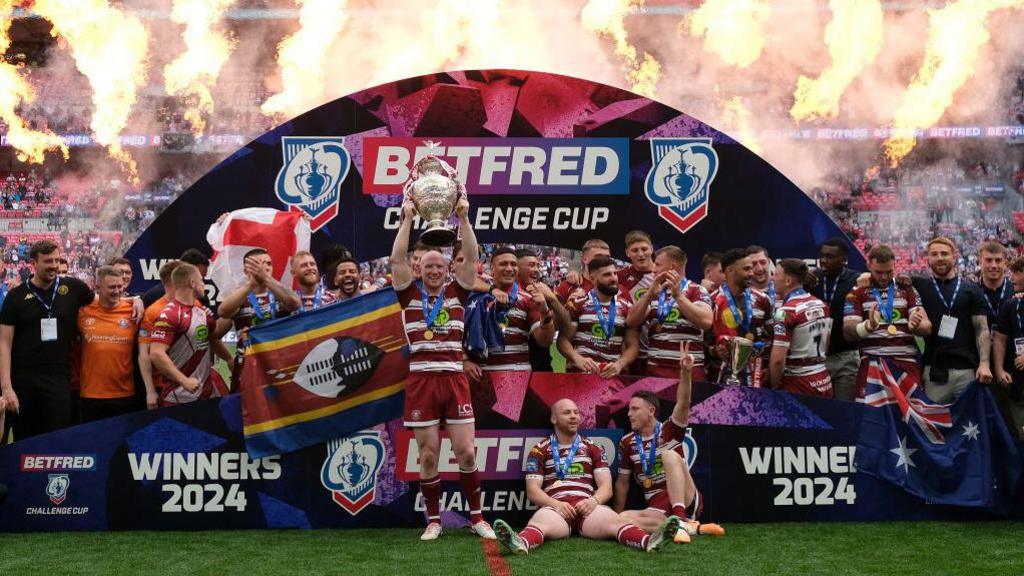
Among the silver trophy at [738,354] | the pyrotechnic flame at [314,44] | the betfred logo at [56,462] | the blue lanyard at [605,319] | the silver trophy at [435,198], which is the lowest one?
the betfred logo at [56,462]

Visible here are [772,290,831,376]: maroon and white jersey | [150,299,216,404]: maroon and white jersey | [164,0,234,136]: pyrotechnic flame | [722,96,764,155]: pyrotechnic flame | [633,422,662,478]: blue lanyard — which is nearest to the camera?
[633,422,662,478]: blue lanyard

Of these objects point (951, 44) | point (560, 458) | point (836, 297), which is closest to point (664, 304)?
point (560, 458)

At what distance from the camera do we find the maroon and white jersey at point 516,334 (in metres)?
7.59

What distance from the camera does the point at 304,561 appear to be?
6062mm

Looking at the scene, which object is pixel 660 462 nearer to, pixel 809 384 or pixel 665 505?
pixel 665 505

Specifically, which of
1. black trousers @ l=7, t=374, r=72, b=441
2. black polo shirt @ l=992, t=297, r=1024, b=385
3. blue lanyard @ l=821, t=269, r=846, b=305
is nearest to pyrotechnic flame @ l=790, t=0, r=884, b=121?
blue lanyard @ l=821, t=269, r=846, b=305

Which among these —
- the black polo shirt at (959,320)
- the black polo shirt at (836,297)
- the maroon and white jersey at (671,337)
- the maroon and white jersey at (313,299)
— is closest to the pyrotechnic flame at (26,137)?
the maroon and white jersey at (313,299)

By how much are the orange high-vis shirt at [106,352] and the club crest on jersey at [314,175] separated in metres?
2.64

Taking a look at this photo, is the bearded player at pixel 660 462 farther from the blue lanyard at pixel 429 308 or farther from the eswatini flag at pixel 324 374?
the eswatini flag at pixel 324 374

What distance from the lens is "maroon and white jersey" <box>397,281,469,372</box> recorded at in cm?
678

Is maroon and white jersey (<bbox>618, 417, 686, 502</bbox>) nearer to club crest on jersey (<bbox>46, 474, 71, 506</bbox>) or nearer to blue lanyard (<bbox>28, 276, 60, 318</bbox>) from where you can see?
club crest on jersey (<bbox>46, 474, 71, 506</bbox>)

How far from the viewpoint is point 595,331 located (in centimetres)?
778

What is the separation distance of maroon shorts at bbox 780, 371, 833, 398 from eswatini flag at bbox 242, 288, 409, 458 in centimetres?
285

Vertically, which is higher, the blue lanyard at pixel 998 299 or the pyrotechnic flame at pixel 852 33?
the pyrotechnic flame at pixel 852 33
